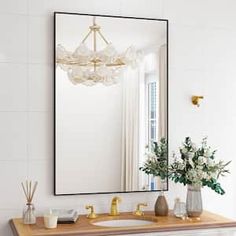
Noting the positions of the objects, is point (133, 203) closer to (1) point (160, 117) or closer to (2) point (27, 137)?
(1) point (160, 117)

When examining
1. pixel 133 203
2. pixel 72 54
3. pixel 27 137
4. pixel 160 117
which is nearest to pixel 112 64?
pixel 72 54

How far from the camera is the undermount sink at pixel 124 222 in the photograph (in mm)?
2992

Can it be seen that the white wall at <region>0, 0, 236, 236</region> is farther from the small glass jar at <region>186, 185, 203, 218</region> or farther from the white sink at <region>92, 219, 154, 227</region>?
the small glass jar at <region>186, 185, 203, 218</region>

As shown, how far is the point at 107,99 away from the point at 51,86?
36 cm

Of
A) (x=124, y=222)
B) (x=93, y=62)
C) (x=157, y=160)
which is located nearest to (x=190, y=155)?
(x=157, y=160)

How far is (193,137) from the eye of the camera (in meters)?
3.41

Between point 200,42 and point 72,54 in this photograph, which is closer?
point 72,54

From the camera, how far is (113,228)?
272 cm

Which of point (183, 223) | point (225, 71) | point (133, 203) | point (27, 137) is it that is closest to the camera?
point (183, 223)

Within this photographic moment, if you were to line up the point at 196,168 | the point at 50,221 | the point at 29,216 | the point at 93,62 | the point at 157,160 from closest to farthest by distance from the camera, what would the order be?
the point at 50,221 < the point at 29,216 < the point at 196,168 < the point at 93,62 < the point at 157,160

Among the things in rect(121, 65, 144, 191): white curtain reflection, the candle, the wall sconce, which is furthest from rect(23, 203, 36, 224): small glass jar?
the wall sconce

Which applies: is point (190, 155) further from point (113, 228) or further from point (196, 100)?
point (113, 228)

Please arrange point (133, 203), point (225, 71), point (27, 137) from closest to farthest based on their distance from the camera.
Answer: point (27, 137) < point (133, 203) < point (225, 71)

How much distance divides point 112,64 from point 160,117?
0.48 metres
